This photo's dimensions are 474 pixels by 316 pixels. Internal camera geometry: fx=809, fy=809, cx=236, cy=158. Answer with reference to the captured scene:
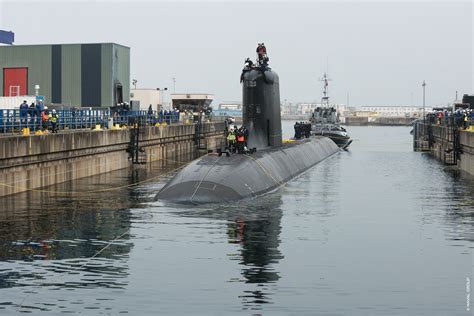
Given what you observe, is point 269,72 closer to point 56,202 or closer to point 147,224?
point 56,202

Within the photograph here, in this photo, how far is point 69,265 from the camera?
23.4 meters

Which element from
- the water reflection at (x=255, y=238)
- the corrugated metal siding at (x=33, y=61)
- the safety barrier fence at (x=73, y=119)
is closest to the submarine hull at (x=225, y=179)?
the water reflection at (x=255, y=238)

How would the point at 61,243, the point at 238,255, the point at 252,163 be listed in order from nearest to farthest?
1. the point at 238,255
2. the point at 61,243
3. the point at 252,163

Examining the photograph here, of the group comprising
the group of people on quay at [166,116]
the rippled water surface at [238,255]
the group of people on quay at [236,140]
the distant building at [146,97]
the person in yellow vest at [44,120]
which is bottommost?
the rippled water surface at [238,255]

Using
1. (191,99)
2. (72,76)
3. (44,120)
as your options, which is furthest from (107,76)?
(191,99)

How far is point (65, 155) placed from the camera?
50.8 meters

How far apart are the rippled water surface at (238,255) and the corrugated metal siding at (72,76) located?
2321 inches

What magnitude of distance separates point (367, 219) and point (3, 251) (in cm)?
1595

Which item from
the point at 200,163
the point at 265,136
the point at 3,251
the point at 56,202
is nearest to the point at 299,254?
the point at 3,251

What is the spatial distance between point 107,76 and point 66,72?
224 inches

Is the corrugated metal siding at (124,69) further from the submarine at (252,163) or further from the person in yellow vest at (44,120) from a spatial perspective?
the person in yellow vest at (44,120)

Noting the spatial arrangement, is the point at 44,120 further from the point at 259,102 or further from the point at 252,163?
the point at 252,163

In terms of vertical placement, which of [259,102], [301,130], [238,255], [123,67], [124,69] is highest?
[123,67]

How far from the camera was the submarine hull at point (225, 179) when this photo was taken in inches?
1428
